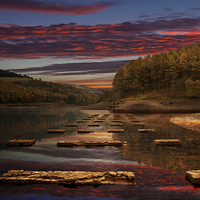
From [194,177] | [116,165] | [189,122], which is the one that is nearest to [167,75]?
[189,122]

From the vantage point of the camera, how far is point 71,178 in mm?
9500

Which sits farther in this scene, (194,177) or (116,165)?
(116,165)

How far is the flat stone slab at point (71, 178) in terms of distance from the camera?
31.0ft

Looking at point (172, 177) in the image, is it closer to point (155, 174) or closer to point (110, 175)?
point (155, 174)

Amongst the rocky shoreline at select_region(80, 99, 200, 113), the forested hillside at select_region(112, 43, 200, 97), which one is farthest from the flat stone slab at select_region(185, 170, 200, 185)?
the forested hillside at select_region(112, 43, 200, 97)

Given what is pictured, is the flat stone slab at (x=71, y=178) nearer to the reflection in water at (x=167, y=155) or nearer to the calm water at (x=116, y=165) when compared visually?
the calm water at (x=116, y=165)

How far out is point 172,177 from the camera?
34.0ft

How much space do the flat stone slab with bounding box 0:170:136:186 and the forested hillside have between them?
262 ft

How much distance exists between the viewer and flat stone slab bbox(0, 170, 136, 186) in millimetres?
9438

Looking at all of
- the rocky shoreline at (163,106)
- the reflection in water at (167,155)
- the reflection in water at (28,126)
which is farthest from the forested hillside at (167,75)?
the reflection in water at (167,155)

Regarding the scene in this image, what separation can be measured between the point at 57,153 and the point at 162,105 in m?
69.6

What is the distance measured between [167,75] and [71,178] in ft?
332

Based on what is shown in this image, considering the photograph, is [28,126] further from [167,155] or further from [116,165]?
[167,155]

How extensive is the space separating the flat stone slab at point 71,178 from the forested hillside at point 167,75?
262ft
